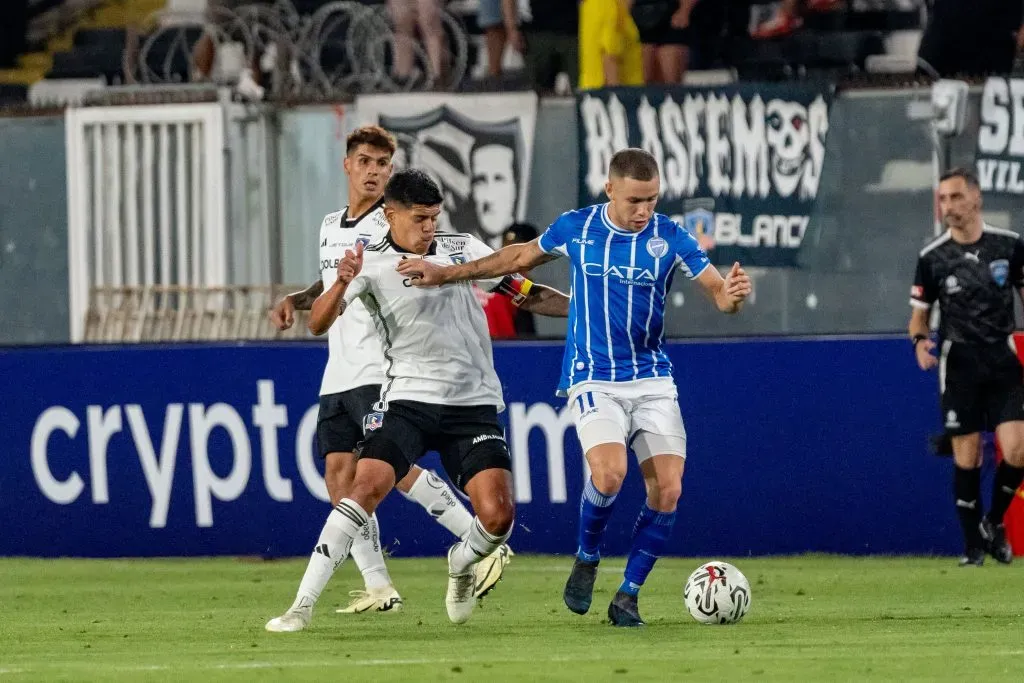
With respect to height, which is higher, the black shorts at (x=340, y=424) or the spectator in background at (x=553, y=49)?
the spectator in background at (x=553, y=49)

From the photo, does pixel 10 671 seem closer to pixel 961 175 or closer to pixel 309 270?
pixel 961 175

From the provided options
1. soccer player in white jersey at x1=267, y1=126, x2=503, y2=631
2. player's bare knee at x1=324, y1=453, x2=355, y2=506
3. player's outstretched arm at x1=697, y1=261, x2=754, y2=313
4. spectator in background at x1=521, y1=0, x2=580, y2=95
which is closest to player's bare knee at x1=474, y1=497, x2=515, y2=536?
soccer player in white jersey at x1=267, y1=126, x2=503, y2=631

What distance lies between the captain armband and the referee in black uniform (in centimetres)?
329

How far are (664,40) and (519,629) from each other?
8589 mm

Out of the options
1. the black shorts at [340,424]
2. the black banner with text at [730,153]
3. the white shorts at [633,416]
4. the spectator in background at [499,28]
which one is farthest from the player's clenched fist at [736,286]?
the spectator in background at [499,28]

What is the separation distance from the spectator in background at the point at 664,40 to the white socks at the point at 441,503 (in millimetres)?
7086

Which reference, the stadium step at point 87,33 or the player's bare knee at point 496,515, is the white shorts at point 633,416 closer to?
the player's bare knee at point 496,515

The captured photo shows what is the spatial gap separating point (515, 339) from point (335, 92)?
4.50 m

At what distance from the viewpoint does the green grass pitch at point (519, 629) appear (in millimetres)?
6844

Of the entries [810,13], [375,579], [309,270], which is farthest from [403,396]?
[810,13]

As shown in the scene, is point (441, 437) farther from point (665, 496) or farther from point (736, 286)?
point (736, 286)

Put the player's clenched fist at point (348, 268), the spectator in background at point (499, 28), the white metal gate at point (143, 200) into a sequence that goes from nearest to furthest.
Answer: the player's clenched fist at point (348, 268), the white metal gate at point (143, 200), the spectator in background at point (499, 28)

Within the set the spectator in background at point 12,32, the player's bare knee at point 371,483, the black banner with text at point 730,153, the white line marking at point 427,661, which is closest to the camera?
the white line marking at point 427,661

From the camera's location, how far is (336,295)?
26.6ft
